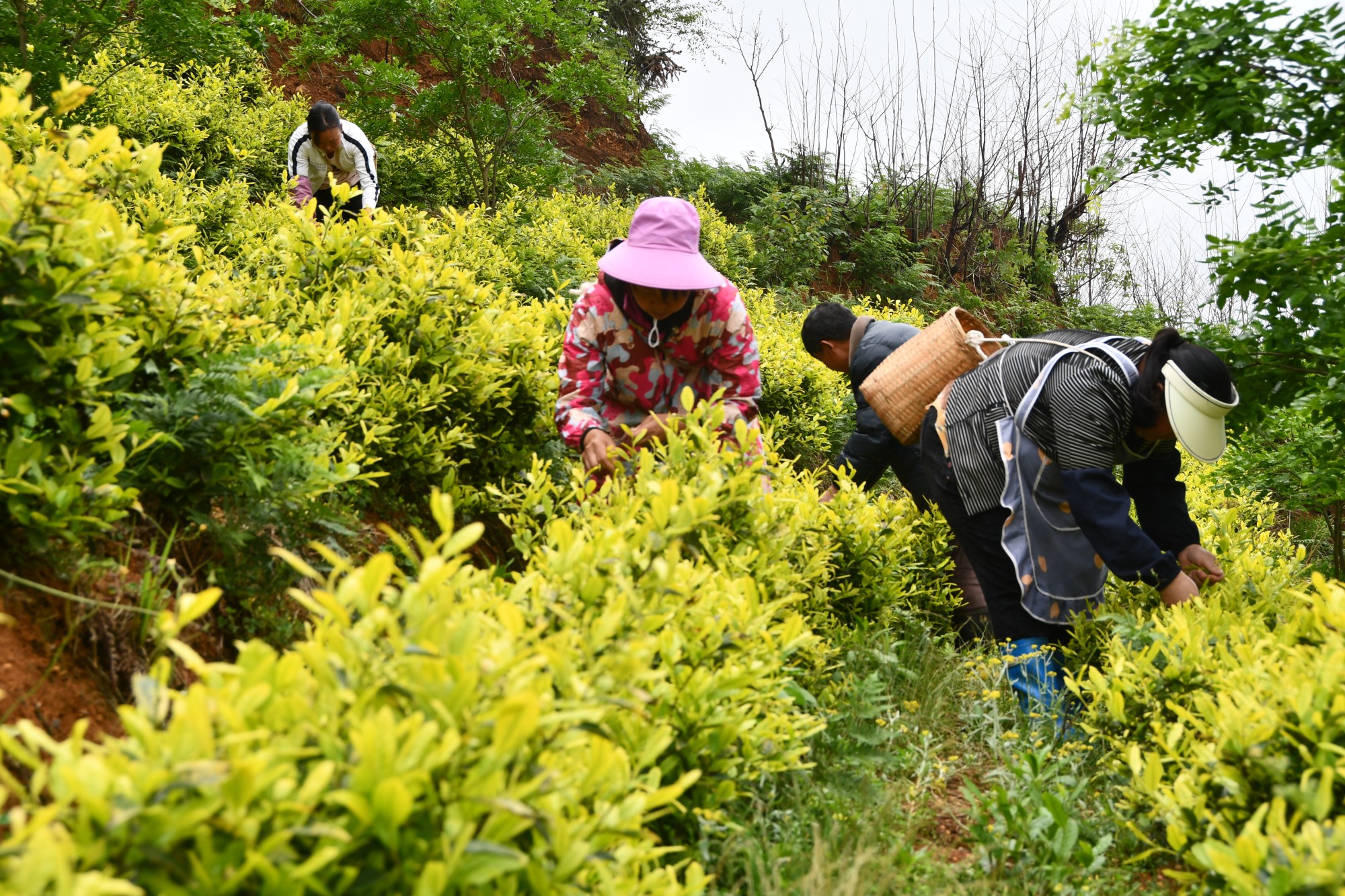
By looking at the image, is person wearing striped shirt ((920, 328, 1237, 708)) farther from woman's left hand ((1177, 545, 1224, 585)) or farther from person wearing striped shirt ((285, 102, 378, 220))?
person wearing striped shirt ((285, 102, 378, 220))

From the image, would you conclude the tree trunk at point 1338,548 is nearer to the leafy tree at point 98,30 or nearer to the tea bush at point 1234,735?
the tea bush at point 1234,735

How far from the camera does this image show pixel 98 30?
547 centimetres

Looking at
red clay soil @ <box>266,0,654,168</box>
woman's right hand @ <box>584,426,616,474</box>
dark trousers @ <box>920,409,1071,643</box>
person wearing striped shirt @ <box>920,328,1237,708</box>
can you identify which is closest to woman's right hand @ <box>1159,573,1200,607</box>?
person wearing striped shirt @ <box>920,328,1237,708</box>

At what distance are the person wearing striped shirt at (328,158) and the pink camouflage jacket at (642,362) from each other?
283 cm

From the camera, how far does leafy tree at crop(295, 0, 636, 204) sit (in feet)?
27.3

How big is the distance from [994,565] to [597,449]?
1573mm

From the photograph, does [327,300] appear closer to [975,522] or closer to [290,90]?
[975,522]

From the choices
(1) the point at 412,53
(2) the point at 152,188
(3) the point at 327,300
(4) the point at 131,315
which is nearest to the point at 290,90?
(1) the point at 412,53

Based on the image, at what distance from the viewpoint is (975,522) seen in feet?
11.5

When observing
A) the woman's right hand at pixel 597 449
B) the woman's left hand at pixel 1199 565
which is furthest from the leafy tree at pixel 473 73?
the woman's left hand at pixel 1199 565

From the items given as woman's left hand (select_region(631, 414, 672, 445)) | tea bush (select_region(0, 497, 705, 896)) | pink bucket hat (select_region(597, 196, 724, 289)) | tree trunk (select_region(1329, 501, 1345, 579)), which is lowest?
tree trunk (select_region(1329, 501, 1345, 579))

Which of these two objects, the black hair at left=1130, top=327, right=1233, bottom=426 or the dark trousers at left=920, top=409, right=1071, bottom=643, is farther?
the dark trousers at left=920, top=409, right=1071, bottom=643

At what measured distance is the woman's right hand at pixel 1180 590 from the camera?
3.08 m

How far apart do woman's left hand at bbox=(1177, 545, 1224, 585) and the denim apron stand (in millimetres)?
368
